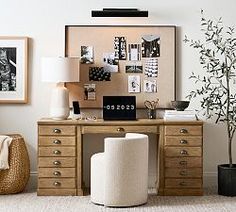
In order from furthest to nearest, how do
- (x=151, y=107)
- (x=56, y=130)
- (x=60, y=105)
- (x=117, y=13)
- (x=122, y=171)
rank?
(x=151, y=107)
(x=117, y=13)
(x=60, y=105)
(x=56, y=130)
(x=122, y=171)

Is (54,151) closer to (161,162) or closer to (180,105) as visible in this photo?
(161,162)

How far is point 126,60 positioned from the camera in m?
5.56

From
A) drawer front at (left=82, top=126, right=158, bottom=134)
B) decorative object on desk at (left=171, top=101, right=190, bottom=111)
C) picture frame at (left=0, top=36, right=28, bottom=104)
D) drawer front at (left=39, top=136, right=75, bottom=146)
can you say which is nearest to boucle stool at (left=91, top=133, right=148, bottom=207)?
drawer front at (left=82, top=126, right=158, bottom=134)

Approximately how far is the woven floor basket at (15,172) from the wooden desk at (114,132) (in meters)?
0.22

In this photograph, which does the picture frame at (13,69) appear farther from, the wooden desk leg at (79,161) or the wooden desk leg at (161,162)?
the wooden desk leg at (161,162)

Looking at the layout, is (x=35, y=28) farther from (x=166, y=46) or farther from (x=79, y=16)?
(x=166, y=46)

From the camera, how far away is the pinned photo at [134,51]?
5.55 metres

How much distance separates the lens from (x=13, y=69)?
5559 mm

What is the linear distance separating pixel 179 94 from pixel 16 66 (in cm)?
180

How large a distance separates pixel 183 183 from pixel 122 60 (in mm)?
1469

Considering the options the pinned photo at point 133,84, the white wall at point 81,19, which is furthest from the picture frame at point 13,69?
the pinned photo at point 133,84

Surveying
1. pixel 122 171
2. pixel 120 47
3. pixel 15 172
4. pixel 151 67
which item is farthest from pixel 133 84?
pixel 15 172

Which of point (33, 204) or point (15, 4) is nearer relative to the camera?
point (33, 204)

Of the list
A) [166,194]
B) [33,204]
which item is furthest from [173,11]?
[33,204]
